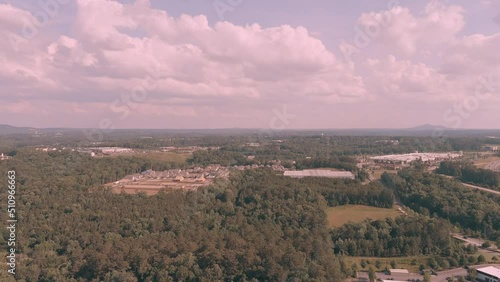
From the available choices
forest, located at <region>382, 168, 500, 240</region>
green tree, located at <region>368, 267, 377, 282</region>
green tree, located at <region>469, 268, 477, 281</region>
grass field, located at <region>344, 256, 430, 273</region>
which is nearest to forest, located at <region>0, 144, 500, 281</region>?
forest, located at <region>382, 168, 500, 240</region>

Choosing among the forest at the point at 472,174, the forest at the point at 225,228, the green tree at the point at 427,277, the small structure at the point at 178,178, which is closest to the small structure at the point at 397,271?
the green tree at the point at 427,277

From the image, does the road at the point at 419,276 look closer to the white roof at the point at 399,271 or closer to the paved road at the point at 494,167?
the white roof at the point at 399,271

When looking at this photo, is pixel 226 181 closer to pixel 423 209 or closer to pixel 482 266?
pixel 423 209

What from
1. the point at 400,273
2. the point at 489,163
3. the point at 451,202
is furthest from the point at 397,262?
the point at 489,163

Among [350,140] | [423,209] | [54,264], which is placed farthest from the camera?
[350,140]

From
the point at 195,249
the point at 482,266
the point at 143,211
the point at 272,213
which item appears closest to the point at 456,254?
the point at 482,266
